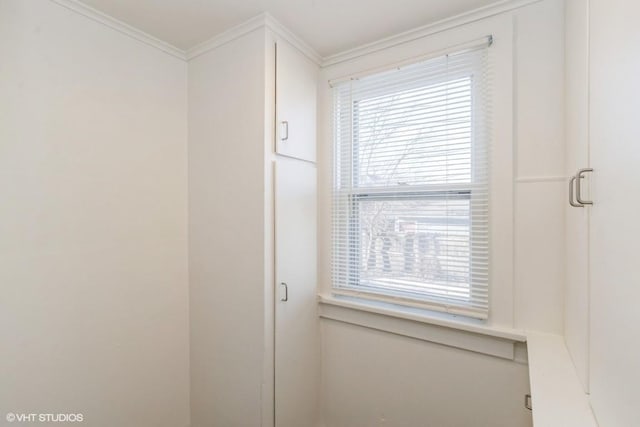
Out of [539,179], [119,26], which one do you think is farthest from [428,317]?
[119,26]

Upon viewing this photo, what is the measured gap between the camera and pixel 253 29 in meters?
1.67

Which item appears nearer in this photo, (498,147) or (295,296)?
(498,147)

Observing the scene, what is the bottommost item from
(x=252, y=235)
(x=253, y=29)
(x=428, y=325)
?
(x=428, y=325)

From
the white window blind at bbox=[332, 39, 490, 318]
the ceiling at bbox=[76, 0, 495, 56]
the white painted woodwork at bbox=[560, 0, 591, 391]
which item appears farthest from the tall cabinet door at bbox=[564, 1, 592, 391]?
the ceiling at bbox=[76, 0, 495, 56]

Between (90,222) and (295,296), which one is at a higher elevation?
(90,222)

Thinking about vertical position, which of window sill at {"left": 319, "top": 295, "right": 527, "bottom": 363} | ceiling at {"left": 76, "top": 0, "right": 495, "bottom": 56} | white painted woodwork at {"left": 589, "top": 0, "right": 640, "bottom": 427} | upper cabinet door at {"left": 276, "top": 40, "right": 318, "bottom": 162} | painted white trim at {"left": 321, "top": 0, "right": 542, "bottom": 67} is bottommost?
window sill at {"left": 319, "top": 295, "right": 527, "bottom": 363}

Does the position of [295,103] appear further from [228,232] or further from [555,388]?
[555,388]

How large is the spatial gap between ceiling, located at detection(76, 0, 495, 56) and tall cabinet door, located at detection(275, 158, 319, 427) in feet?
2.55

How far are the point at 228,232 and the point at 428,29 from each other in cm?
163

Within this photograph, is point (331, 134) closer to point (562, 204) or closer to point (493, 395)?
point (562, 204)

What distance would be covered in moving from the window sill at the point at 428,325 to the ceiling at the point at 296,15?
5.36ft

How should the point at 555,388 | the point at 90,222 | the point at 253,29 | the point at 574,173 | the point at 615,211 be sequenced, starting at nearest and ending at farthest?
the point at 615,211, the point at 555,388, the point at 574,173, the point at 90,222, the point at 253,29

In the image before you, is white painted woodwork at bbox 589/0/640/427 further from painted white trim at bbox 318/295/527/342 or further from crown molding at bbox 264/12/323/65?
crown molding at bbox 264/12/323/65

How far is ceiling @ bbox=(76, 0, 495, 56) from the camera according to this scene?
153 centimetres
